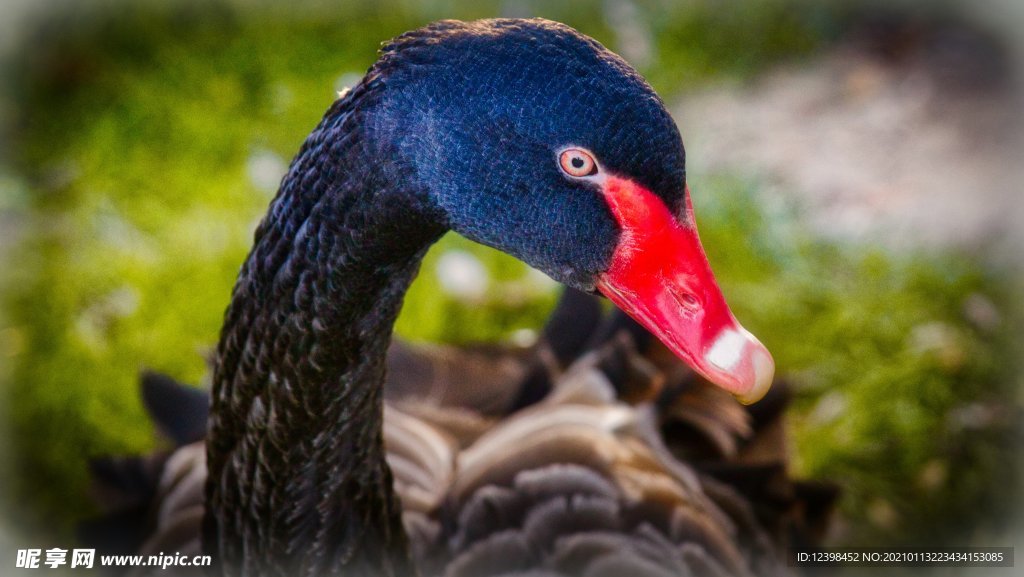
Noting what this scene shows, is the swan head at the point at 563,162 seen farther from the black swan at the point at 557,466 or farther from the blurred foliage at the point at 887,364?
the blurred foliage at the point at 887,364

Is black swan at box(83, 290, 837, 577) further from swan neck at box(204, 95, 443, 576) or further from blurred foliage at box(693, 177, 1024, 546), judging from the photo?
blurred foliage at box(693, 177, 1024, 546)

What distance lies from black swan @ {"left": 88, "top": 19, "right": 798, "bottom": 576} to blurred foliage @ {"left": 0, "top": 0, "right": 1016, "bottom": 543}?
3.43 feet

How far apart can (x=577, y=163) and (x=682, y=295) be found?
0.63 feet

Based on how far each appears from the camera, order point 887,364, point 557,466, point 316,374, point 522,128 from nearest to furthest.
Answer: point 522,128
point 316,374
point 557,466
point 887,364

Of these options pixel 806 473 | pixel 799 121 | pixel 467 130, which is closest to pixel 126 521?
pixel 467 130

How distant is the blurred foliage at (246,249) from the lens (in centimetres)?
231

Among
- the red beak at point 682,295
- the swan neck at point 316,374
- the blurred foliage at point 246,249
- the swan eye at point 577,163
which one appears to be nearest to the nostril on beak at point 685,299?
the red beak at point 682,295

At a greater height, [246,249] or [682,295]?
[246,249]

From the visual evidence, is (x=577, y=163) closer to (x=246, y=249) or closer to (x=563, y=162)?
(x=563, y=162)

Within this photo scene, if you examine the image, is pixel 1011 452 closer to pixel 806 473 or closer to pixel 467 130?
pixel 806 473

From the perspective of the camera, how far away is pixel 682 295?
987mm

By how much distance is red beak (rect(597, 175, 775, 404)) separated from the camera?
0.97 m

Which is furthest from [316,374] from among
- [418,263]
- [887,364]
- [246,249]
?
[887,364]

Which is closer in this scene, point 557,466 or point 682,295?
point 682,295
